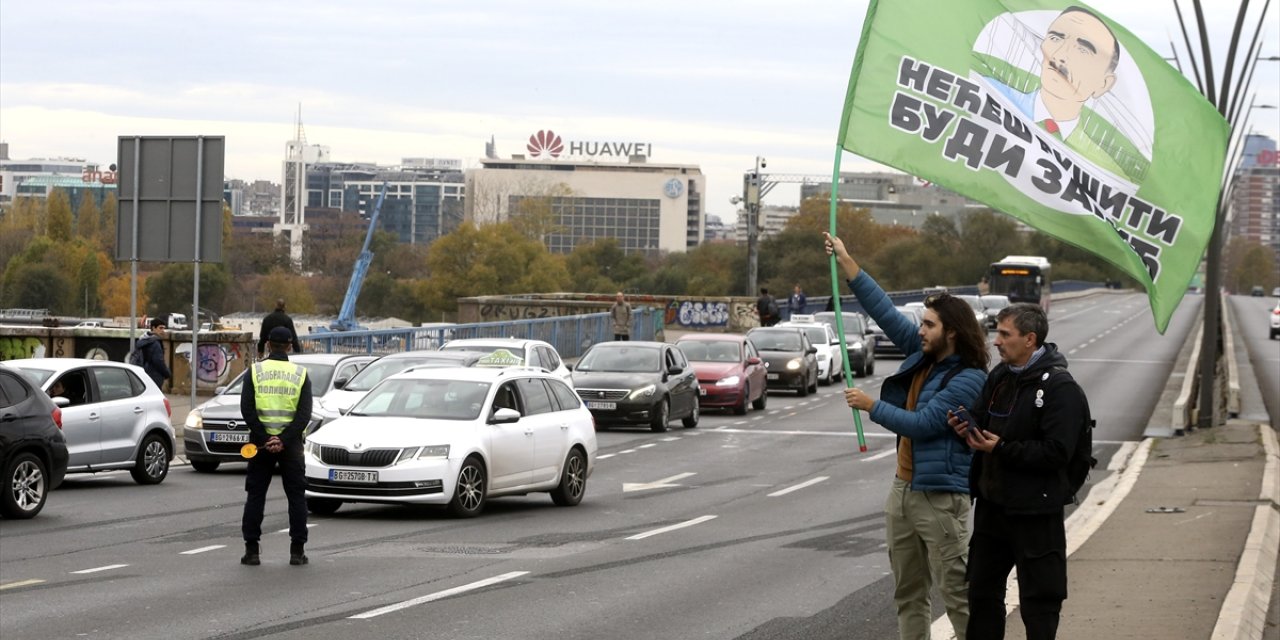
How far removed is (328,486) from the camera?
54.2ft

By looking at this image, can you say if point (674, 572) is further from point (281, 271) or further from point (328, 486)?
point (281, 271)

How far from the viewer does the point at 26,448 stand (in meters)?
16.4

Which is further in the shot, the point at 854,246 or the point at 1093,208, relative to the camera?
the point at 854,246

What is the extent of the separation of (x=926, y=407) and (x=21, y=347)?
95.6 feet

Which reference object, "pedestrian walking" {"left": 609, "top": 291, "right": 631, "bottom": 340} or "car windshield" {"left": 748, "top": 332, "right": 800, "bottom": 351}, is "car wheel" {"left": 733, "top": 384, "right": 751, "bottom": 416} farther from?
"pedestrian walking" {"left": 609, "top": 291, "right": 631, "bottom": 340}

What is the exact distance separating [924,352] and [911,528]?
0.81 meters

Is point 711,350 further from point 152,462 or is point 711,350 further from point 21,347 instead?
point 152,462

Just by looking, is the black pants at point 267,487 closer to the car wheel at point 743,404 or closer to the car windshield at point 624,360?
the car windshield at point 624,360

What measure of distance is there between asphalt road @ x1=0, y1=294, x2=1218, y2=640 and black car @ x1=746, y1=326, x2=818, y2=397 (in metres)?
15.7

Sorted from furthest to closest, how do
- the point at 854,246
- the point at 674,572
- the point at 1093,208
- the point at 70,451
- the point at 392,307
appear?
the point at 854,246
the point at 392,307
the point at 70,451
the point at 674,572
the point at 1093,208

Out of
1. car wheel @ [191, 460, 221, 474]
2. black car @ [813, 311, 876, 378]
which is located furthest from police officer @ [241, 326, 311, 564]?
black car @ [813, 311, 876, 378]

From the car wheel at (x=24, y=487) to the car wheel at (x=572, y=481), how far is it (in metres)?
5.09

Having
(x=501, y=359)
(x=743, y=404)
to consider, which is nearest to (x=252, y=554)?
(x=501, y=359)

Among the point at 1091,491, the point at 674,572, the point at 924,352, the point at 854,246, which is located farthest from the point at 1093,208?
the point at 854,246
